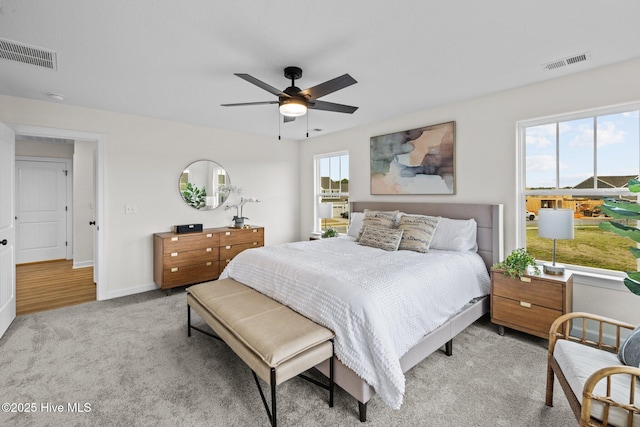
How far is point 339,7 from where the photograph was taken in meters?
1.82

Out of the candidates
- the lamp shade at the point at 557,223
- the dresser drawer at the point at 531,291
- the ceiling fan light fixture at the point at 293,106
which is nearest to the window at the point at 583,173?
the lamp shade at the point at 557,223

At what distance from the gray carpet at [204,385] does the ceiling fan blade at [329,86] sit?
7.19ft

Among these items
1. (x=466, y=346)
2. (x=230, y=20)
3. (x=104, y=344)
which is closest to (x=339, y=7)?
(x=230, y=20)

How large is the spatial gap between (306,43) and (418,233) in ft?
7.25

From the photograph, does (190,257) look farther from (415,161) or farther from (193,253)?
(415,161)

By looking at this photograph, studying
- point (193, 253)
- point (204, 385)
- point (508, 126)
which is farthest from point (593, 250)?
point (193, 253)

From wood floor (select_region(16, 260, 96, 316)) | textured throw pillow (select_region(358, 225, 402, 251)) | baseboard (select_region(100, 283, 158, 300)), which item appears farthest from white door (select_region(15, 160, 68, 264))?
textured throw pillow (select_region(358, 225, 402, 251))

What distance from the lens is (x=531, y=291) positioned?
2.63 meters

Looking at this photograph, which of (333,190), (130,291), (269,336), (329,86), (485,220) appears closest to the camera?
(269,336)

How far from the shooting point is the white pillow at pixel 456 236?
3.21m

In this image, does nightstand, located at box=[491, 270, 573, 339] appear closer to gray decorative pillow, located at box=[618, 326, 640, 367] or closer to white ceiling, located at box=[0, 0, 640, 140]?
gray decorative pillow, located at box=[618, 326, 640, 367]

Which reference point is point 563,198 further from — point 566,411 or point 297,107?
point 297,107

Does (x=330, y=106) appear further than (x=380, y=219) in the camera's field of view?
No

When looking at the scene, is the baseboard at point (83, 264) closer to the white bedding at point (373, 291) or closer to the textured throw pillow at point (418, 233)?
the white bedding at point (373, 291)
